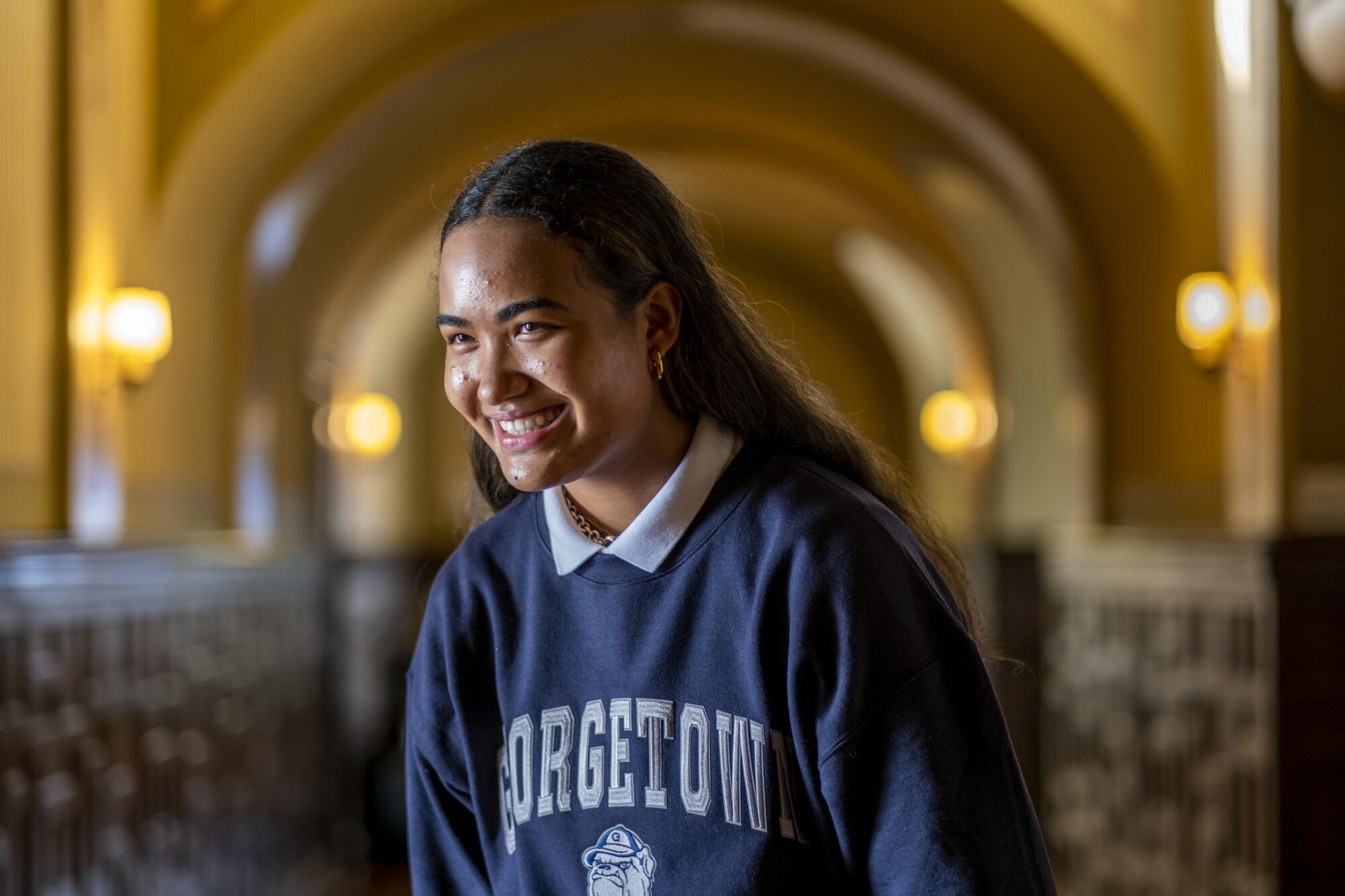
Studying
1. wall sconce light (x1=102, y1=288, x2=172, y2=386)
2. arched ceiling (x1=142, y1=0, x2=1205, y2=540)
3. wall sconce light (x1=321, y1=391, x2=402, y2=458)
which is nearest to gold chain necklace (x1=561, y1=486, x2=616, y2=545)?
wall sconce light (x1=102, y1=288, x2=172, y2=386)

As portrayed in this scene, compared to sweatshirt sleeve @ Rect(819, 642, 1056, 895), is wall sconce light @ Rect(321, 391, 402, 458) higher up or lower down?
higher up

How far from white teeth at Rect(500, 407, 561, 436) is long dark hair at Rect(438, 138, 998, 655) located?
0.15m

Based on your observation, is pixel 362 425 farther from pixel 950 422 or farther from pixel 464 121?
pixel 950 422

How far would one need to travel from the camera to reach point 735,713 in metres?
1.60

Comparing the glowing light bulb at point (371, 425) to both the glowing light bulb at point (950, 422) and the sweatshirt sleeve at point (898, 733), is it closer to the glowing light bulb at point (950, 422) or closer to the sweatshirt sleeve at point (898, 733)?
the glowing light bulb at point (950, 422)

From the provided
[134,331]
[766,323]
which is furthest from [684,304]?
[134,331]

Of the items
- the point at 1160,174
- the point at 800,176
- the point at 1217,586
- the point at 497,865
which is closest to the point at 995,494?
the point at 800,176

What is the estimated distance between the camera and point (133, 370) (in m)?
5.30

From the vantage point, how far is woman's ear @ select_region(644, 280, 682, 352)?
1689mm

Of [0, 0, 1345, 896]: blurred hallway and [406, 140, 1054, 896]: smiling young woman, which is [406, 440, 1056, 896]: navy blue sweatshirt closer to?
[406, 140, 1054, 896]: smiling young woman

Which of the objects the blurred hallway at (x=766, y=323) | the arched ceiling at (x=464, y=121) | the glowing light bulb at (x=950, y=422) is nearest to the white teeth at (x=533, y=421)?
the blurred hallway at (x=766, y=323)

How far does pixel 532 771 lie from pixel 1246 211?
4.23 meters

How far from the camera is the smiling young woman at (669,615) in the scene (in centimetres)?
152

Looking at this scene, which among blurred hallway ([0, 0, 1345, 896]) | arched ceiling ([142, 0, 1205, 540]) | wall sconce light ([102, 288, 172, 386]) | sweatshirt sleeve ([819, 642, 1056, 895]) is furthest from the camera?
arched ceiling ([142, 0, 1205, 540])
